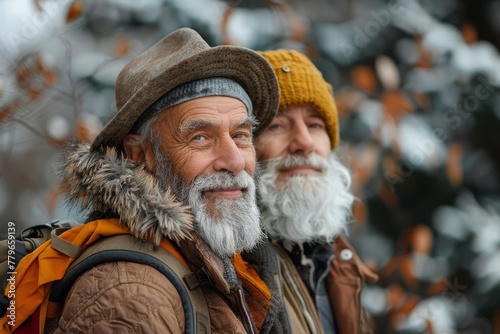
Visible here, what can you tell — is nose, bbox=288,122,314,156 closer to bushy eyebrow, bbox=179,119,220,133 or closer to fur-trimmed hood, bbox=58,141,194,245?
bushy eyebrow, bbox=179,119,220,133

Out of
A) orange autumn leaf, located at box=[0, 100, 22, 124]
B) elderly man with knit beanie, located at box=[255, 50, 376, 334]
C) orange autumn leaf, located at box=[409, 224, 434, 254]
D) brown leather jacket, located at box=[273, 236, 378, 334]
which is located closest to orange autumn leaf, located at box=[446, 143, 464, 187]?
orange autumn leaf, located at box=[409, 224, 434, 254]

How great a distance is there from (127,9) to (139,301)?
3102 mm

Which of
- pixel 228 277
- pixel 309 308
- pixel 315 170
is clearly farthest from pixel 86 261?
pixel 315 170

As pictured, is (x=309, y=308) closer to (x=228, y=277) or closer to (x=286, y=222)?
(x=286, y=222)

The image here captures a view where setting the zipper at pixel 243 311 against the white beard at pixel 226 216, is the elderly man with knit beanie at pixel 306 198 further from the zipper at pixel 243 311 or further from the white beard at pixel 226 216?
the zipper at pixel 243 311

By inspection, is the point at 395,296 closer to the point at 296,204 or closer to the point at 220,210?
the point at 296,204

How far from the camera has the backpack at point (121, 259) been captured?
6.44 feet

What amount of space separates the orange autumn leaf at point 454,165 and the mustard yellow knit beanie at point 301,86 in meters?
2.63

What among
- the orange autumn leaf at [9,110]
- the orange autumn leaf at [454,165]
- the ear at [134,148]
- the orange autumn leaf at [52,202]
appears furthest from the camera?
the orange autumn leaf at [454,165]

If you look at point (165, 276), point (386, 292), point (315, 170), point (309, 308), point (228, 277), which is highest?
point (165, 276)

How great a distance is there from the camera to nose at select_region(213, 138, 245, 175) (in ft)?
7.55

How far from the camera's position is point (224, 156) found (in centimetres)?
230

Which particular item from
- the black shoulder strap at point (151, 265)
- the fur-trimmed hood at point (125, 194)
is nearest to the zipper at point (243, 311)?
the black shoulder strap at point (151, 265)

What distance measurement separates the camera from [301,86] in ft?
10.0
